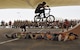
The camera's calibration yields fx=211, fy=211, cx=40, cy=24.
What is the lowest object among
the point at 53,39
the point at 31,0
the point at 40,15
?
the point at 53,39

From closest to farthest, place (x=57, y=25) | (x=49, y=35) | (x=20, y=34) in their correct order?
(x=49, y=35), (x=20, y=34), (x=57, y=25)

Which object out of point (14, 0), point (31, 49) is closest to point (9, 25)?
point (14, 0)

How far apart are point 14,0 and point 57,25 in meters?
6.51

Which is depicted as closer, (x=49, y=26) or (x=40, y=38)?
(x=40, y=38)

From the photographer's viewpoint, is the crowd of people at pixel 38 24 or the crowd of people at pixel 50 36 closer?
the crowd of people at pixel 50 36

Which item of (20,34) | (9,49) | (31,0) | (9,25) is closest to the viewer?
(9,49)

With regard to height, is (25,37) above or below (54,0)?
below

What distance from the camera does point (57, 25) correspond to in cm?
2798

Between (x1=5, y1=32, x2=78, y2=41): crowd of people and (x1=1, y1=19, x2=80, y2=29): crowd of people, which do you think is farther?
(x1=1, y1=19, x2=80, y2=29): crowd of people

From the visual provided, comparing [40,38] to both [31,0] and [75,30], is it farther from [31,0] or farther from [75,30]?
[31,0]

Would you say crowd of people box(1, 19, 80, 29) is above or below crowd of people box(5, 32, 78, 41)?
above

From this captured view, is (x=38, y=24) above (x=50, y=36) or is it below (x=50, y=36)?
above

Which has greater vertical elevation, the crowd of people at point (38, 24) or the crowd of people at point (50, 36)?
the crowd of people at point (38, 24)

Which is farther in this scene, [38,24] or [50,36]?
[38,24]
